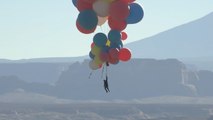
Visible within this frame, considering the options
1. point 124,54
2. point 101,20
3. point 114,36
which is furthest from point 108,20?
point 124,54

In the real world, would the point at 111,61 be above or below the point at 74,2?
below

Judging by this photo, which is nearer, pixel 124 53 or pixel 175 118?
pixel 124 53

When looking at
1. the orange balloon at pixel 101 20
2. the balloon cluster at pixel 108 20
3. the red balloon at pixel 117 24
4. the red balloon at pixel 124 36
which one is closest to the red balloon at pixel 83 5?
the balloon cluster at pixel 108 20

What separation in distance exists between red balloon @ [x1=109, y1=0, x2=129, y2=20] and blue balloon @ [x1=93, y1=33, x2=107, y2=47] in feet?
3.23

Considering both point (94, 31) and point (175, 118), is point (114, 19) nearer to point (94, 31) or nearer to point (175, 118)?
point (94, 31)

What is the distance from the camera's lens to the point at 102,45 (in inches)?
787

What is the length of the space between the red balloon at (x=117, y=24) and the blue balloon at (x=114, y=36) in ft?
0.41

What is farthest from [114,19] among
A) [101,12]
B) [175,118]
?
[175,118]

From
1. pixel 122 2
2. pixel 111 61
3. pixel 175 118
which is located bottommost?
pixel 111 61

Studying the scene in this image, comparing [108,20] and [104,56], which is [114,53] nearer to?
[104,56]

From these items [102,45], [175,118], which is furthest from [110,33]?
[175,118]

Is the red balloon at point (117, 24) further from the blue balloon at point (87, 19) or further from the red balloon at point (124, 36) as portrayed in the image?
the red balloon at point (124, 36)

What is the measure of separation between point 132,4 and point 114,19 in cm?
88

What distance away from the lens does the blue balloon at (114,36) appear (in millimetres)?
19750
